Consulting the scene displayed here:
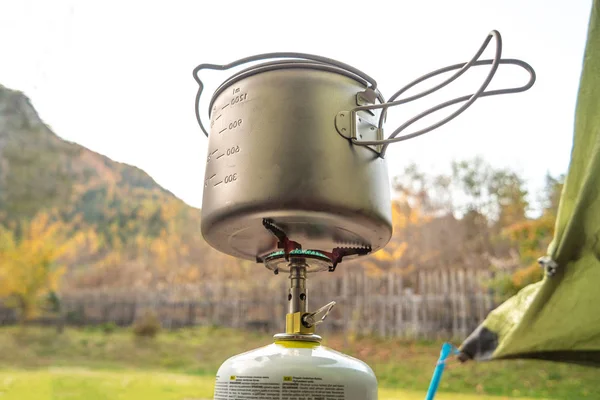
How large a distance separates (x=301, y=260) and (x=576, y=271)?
54cm

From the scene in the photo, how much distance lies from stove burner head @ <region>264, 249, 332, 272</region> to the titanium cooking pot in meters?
0.02

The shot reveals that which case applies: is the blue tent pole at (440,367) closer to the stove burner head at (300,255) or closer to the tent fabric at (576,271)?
the tent fabric at (576,271)

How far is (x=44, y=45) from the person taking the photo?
4.13 ft

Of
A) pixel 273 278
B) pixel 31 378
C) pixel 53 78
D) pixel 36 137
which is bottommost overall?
pixel 31 378

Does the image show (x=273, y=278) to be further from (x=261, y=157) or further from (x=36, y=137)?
(x=261, y=157)

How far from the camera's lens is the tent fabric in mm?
771

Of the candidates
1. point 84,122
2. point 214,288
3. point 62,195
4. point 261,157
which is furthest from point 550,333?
point 214,288

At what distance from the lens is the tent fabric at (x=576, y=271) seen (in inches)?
30.4

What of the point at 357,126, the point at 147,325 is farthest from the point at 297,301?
the point at 147,325

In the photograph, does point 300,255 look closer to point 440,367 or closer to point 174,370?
point 440,367

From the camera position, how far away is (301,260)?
0.59 metres

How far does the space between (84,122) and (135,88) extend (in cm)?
19

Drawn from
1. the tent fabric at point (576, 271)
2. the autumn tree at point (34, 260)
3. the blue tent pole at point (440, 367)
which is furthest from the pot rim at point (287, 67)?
the autumn tree at point (34, 260)

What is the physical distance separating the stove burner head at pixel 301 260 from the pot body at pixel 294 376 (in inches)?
4.5
